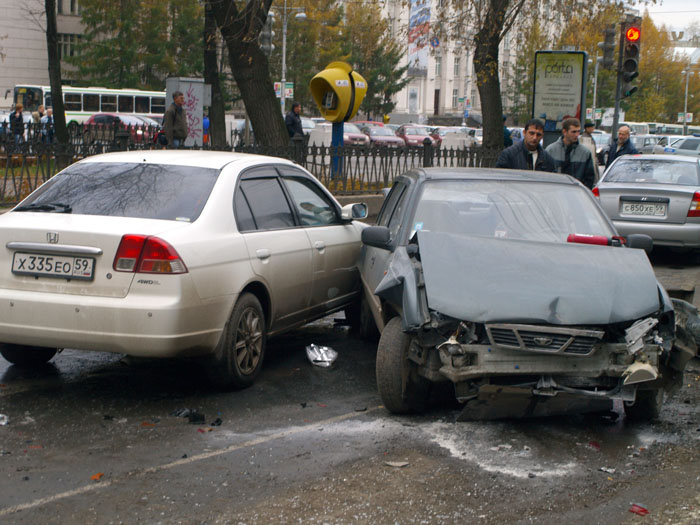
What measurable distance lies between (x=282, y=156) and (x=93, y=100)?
127 feet

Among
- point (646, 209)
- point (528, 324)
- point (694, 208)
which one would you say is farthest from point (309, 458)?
point (694, 208)

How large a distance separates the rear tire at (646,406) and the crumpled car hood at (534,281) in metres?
0.58

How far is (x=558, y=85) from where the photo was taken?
20578mm

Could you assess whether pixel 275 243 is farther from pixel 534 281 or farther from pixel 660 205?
pixel 660 205

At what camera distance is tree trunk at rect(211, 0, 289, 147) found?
52.3 feet

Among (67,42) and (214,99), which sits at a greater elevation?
(67,42)

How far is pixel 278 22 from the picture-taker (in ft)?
184

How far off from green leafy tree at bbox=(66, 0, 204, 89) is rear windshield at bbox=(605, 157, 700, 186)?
4195cm

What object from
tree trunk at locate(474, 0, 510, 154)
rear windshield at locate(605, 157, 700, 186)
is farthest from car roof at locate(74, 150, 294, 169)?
tree trunk at locate(474, 0, 510, 154)

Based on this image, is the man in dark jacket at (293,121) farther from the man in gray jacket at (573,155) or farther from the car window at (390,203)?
the car window at (390,203)

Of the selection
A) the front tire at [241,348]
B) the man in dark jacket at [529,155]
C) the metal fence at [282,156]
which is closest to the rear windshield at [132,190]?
the front tire at [241,348]

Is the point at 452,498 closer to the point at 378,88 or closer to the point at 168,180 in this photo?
the point at 168,180

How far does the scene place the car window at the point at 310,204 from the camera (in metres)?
7.38

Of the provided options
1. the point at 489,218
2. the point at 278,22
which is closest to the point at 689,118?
the point at 278,22
